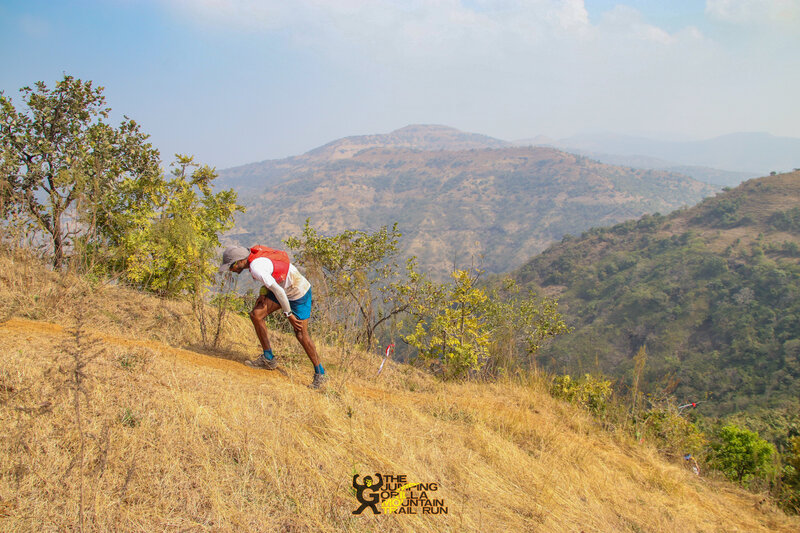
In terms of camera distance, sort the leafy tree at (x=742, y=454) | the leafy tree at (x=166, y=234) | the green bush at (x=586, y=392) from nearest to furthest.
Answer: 1. the green bush at (x=586, y=392)
2. the leafy tree at (x=166, y=234)
3. the leafy tree at (x=742, y=454)

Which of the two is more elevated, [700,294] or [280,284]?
[280,284]

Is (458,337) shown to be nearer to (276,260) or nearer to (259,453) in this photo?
(276,260)

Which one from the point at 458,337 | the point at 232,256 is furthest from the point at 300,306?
the point at 458,337

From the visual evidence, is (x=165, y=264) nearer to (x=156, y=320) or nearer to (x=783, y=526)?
(x=156, y=320)

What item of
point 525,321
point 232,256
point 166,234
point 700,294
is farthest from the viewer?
point 700,294

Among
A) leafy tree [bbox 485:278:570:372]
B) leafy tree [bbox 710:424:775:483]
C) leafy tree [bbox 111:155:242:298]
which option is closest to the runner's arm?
leafy tree [bbox 111:155:242:298]

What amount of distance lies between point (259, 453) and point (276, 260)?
2.11 metres

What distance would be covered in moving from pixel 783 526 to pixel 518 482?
2.88 m

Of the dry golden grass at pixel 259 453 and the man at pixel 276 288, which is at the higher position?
the man at pixel 276 288

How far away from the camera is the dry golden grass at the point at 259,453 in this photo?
7.07 ft

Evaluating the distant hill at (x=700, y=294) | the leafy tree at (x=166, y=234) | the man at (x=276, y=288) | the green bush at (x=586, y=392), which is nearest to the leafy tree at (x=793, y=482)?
the green bush at (x=586, y=392)

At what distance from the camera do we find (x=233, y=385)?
3.84 metres

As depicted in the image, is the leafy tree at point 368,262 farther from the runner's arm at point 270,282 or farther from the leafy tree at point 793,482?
the leafy tree at point 793,482

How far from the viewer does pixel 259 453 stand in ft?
8.70
